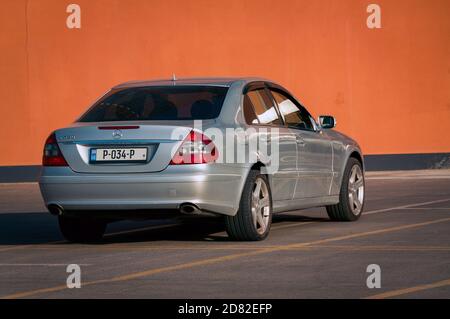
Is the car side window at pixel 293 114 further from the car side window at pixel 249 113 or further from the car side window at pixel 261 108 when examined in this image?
the car side window at pixel 249 113

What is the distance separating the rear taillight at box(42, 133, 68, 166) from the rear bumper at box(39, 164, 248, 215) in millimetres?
65

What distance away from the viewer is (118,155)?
37.9 feet

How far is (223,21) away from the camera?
24.2 metres

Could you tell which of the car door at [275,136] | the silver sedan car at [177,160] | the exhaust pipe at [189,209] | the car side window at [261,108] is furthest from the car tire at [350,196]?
the exhaust pipe at [189,209]

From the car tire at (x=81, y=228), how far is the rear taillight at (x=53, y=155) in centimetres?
73

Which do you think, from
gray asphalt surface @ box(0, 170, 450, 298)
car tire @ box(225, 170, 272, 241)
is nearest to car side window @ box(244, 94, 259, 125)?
car tire @ box(225, 170, 272, 241)

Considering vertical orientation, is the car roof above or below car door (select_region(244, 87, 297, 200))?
above

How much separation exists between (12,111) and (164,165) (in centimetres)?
1289

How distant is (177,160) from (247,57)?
42.8 ft

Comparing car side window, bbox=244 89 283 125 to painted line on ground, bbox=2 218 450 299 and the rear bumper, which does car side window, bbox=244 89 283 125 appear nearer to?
the rear bumper

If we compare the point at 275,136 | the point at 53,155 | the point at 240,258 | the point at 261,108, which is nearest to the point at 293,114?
the point at 261,108

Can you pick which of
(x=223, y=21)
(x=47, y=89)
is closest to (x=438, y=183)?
(x=223, y=21)

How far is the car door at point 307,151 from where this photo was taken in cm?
1323

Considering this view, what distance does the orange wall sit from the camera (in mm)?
23938
